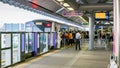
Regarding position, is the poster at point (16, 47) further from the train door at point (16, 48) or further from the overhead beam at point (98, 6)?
the overhead beam at point (98, 6)

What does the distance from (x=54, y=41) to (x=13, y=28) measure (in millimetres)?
6285

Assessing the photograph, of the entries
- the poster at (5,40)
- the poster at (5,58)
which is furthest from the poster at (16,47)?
the poster at (5,58)

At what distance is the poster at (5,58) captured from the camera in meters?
11.6

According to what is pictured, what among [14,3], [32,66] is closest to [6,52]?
[32,66]

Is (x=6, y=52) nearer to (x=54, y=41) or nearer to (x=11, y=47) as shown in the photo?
(x=11, y=47)

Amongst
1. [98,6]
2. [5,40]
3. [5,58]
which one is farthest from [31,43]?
[98,6]

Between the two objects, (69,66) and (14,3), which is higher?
(14,3)

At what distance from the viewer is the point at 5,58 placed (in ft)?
39.0

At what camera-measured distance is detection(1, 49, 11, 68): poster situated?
11.6 meters

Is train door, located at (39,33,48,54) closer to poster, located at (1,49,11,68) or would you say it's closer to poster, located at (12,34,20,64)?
poster, located at (12,34,20,64)

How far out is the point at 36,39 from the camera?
17.8 metres

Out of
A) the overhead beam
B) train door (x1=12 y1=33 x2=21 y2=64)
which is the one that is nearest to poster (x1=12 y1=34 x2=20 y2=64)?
train door (x1=12 y1=33 x2=21 y2=64)

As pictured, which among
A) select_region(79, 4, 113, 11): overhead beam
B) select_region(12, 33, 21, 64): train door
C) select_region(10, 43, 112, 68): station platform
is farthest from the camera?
select_region(79, 4, 113, 11): overhead beam

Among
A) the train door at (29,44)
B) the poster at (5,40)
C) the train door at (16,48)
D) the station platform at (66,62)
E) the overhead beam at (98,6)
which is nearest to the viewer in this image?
the poster at (5,40)
